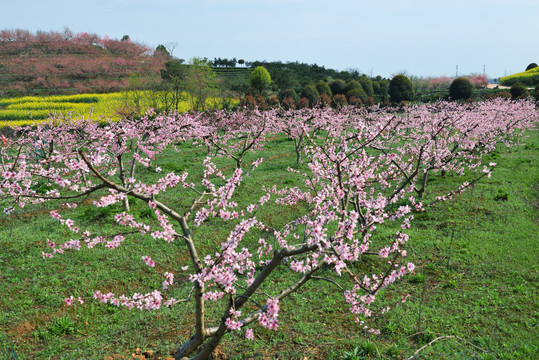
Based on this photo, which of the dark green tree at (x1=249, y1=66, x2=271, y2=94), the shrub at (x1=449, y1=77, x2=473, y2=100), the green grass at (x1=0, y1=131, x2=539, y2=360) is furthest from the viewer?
the dark green tree at (x1=249, y1=66, x2=271, y2=94)

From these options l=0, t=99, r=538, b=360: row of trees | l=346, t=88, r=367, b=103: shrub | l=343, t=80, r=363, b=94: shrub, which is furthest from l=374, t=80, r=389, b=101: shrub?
l=0, t=99, r=538, b=360: row of trees

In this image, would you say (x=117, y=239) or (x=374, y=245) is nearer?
(x=117, y=239)

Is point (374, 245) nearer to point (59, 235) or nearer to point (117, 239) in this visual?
point (117, 239)

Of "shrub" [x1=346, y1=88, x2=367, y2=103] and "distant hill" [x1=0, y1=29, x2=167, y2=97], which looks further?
"distant hill" [x1=0, y1=29, x2=167, y2=97]

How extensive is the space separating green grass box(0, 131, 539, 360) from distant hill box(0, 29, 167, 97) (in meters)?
28.7

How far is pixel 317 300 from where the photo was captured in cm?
684

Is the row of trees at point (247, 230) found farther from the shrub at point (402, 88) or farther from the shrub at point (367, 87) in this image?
the shrub at point (367, 87)

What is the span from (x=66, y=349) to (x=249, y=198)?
26.8 feet

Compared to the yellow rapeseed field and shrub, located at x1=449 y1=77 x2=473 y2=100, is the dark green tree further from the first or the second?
shrub, located at x1=449 y1=77 x2=473 y2=100

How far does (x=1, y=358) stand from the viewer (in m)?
5.44

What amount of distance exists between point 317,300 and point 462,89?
5144 cm

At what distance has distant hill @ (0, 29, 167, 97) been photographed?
53.2 meters

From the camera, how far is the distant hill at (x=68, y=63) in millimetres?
53219

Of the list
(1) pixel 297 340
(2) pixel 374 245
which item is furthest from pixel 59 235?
(2) pixel 374 245
